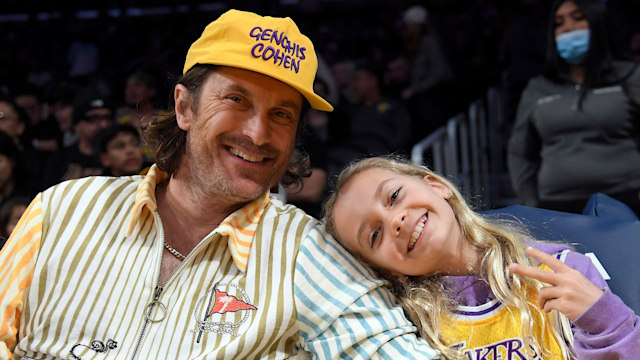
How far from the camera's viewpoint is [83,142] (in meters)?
5.02

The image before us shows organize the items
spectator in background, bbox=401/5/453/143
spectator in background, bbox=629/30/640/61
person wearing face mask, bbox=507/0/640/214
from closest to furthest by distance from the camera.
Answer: person wearing face mask, bbox=507/0/640/214 < spectator in background, bbox=401/5/453/143 < spectator in background, bbox=629/30/640/61

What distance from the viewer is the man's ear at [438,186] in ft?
7.30

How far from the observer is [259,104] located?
213 cm

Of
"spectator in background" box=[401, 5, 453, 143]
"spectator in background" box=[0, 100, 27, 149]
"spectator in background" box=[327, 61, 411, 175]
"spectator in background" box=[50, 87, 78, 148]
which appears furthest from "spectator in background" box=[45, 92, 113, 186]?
"spectator in background" box=[401, 5, 453, 143]

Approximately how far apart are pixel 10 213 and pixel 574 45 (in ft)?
9.32

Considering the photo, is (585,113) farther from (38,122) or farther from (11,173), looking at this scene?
(38,122)

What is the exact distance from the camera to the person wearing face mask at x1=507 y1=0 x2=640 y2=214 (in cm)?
355

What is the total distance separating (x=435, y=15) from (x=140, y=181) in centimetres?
861

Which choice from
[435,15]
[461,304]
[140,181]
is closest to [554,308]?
[461,304]

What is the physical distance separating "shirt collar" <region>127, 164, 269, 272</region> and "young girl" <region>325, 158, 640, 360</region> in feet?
0.73

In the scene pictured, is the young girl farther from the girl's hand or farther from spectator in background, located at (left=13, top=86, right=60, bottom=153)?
spectator in background, located at (left=13, top=86, right=60, bottom=153)

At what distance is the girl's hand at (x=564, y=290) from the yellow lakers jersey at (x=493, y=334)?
0.14 m

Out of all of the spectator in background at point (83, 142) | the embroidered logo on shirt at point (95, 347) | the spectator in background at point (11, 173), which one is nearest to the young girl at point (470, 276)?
the embroidered logo on shirt at point (95, 347)

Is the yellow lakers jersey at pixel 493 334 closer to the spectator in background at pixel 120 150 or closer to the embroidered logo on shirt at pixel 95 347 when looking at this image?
the embroidered logo on shirt at pixel 95 347
